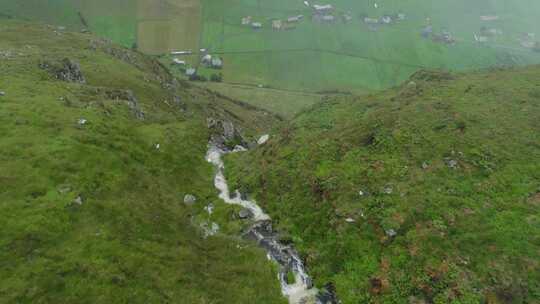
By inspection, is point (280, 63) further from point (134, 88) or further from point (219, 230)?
point (219, 230)

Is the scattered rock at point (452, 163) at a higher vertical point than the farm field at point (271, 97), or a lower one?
higher

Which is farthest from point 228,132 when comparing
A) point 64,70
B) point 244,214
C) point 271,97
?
point 271,97

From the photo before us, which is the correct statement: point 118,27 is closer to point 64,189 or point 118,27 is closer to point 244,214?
point 64,189

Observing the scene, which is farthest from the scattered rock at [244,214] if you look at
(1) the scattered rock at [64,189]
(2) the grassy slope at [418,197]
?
(1) the scattered rock at [64,189]

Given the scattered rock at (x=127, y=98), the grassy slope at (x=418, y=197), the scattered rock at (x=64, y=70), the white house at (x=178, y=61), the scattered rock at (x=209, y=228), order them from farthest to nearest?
the white house at (x=178, y=61)
the scattered rock at (x=64, y=70)
the scattered rock at (x=127, y=98)
the scattered rock at (x=209, y=228)
the grassy slope at (x=418, y=197)

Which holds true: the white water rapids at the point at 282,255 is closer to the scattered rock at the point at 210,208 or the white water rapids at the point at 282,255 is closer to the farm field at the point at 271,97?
the scattered rock at the point at 210,208

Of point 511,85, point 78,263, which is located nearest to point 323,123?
point 511,85
